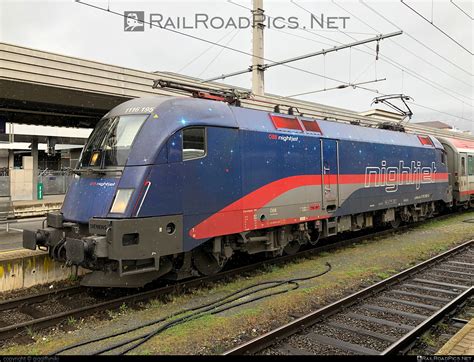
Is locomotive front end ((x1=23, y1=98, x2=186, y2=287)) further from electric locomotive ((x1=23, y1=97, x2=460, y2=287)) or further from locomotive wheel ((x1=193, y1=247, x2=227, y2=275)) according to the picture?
locomotive wheel ((x1=193, y1=247, x2=227, y2=275))

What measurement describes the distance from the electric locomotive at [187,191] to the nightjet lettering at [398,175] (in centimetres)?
211

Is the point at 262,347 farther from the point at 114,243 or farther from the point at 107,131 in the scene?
the point at 107,131

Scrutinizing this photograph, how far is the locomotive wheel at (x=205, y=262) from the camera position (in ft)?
25.3

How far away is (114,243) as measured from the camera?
5969mm

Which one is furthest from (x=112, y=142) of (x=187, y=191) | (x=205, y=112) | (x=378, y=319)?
(x=378, y=319)

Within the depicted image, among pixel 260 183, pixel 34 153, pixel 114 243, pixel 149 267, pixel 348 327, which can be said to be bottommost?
pixel 348 327

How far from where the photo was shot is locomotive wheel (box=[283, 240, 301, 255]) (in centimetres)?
1012

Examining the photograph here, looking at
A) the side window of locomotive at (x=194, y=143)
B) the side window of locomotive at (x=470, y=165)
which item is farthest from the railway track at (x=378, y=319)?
the side window of locomotive at (x=470, y=165)

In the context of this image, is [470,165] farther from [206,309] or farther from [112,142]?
[112,142]

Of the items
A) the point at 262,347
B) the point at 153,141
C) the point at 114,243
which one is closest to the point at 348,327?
the point at 262,347

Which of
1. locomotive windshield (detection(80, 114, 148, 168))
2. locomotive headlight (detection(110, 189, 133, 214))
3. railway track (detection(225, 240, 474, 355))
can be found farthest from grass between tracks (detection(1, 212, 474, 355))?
locomotive windshield (detection(80, 114, 148, 168))

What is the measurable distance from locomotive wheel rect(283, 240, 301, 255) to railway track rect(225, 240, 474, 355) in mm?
2670

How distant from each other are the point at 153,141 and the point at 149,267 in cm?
199

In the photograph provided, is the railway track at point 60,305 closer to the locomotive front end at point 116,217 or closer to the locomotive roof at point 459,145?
the locomotive front end at point 116,217
